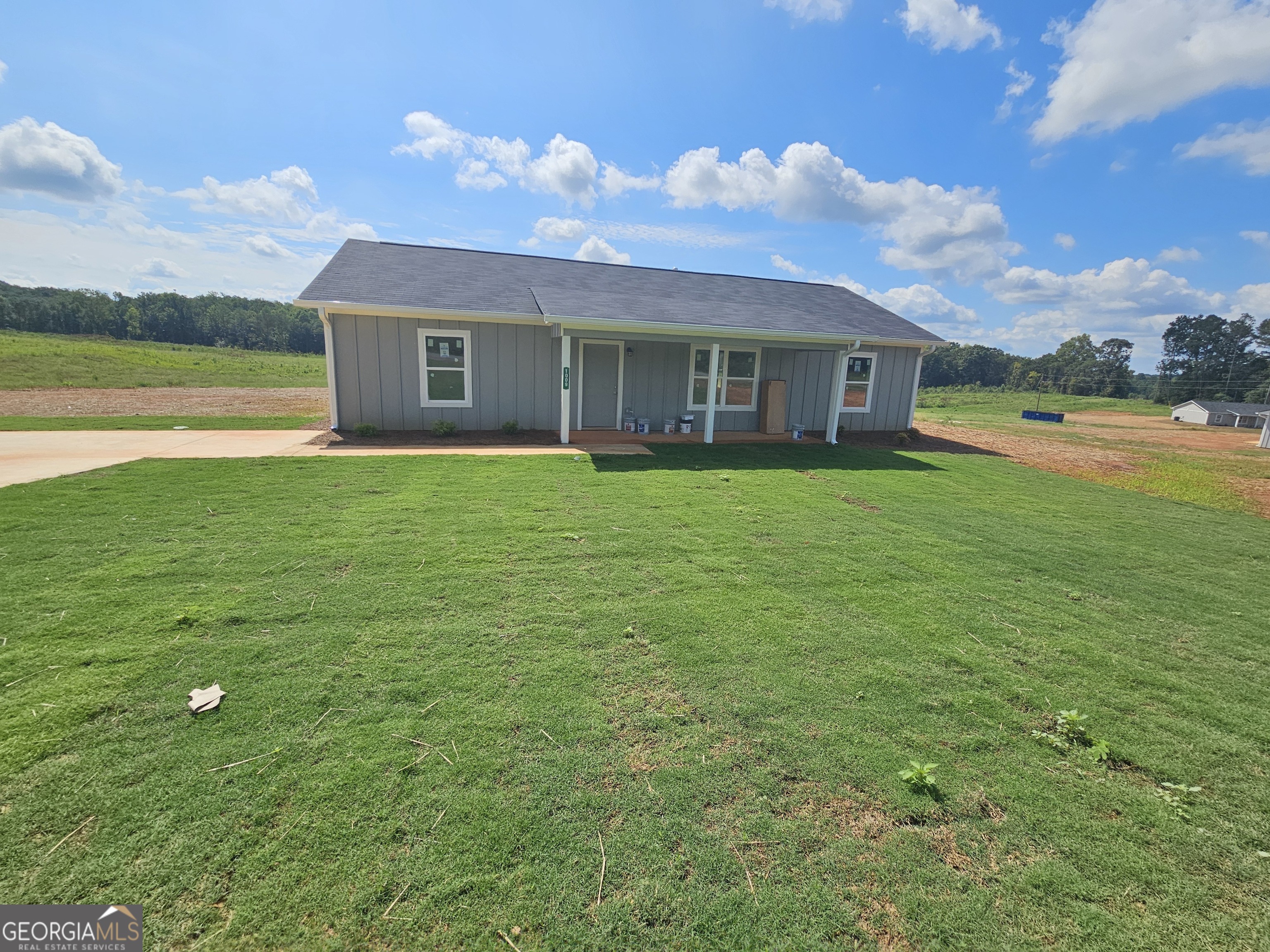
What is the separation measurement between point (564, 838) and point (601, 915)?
0.34 meters

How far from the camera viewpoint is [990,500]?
8.34 meters

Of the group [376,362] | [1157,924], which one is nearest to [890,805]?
[1157,924]

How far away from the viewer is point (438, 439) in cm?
1085

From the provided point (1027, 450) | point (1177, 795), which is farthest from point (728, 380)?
point (1177, 795)

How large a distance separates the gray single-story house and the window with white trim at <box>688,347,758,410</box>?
0.11ft

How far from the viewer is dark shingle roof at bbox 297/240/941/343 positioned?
35.3 ft

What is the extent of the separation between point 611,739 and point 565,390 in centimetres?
848

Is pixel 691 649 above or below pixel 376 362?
below

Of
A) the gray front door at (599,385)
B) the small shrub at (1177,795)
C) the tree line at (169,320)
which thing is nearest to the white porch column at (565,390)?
the gray front door at (599,385)

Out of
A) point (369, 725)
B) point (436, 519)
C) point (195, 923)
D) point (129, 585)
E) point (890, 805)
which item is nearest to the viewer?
point (195, 923)

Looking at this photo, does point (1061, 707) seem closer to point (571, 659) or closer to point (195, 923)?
point (571, 659)

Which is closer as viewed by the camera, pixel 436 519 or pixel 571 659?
pixel 571 659

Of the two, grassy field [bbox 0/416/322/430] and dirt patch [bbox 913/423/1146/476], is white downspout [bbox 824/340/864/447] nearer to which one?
dirt patch [bbox 913/423/1146/476]

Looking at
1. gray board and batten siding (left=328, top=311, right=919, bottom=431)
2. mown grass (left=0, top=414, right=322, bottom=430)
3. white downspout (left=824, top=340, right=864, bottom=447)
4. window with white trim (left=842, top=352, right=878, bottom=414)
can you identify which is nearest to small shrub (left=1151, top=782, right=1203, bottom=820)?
gray board and batten siding (left=328, top=311, right=919, bottom=431)
